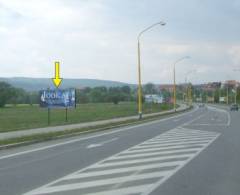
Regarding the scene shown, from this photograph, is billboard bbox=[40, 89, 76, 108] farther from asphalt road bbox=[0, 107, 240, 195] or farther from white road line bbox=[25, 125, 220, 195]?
white road line bbox=[25, 125, 220, 195]

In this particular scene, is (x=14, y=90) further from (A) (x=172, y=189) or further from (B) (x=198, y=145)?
(A) (x=172, y=189)

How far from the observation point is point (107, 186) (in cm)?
1149

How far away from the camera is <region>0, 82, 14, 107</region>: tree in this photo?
139125 mm

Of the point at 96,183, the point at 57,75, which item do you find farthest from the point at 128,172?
the point at 57,75

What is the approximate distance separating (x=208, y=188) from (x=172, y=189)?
72 cm

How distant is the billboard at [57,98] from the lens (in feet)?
149

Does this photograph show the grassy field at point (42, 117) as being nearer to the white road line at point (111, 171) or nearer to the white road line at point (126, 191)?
the white road line at point (111, 171)

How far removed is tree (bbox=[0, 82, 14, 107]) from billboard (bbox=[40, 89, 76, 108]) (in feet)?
305

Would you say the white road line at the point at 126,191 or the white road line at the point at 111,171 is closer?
the white road line at the point at 126,191

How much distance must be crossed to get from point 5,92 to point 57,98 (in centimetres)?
10097

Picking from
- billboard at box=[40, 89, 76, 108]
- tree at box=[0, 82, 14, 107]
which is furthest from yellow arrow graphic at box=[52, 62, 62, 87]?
tree at box=[0, 82, 14, 107]

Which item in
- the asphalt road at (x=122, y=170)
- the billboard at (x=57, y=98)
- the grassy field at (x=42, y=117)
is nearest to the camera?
the asphalt road at (x=122, y=170)

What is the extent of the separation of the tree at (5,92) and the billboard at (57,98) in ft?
305

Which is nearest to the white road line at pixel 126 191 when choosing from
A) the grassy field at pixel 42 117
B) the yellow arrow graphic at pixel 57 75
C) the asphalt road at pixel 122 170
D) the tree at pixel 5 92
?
the asphalt road at pixel 122 170
